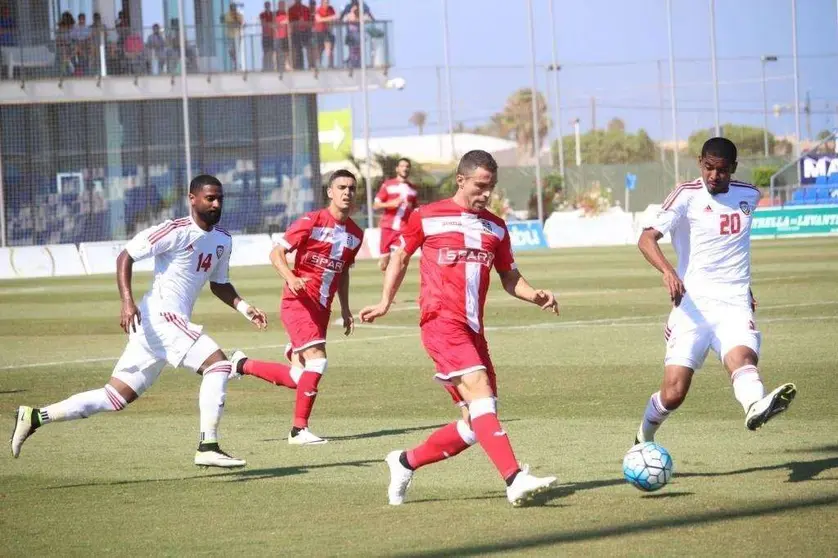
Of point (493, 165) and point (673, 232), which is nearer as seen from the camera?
point (493, 165)

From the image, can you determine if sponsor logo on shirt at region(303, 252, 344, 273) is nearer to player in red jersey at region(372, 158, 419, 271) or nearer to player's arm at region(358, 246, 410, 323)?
player's arm at region(358, 246, 410, 323)

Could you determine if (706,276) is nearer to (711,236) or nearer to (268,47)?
(711,236)

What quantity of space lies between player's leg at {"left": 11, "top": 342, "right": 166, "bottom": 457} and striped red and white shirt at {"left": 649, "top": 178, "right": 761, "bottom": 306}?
11.3ft

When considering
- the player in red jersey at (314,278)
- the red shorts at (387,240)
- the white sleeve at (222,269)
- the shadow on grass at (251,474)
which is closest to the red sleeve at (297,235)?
the player in red jersey at (314,278)

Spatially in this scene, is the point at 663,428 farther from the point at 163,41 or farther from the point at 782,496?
the point at 163,41

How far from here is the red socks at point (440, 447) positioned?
7.70 m

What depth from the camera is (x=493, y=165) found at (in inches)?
303

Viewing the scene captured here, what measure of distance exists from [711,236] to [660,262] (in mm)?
408

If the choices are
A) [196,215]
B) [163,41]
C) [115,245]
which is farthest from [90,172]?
[196,215]

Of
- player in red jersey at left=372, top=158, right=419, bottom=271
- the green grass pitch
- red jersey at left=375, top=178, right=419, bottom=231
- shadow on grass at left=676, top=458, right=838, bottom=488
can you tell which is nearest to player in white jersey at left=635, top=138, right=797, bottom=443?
shadow on grass at left=676, top=458, right=838, bottom=488

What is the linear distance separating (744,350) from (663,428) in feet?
6.77

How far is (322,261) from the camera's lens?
36.5ft

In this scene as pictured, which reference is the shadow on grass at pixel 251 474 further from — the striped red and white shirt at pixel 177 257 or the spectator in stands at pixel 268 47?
the spectator in stands at pixel 268 47

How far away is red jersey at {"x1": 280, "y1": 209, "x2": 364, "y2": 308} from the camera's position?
36.2 feet
